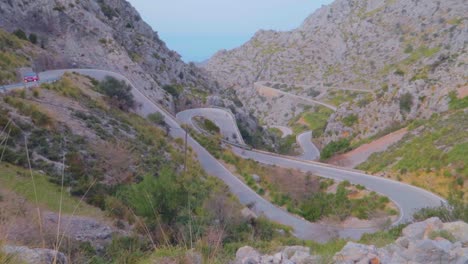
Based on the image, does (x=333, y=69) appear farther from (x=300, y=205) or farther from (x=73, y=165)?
(x=73, y=165)

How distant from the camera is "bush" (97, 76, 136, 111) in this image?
33438 mm

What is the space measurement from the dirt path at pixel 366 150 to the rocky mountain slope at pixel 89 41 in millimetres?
19109

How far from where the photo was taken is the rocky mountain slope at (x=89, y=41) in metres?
40.8

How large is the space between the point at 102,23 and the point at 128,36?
24.4 ft

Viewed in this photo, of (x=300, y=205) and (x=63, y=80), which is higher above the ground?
(x=63, y=80)

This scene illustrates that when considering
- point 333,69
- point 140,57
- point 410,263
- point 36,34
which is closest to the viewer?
point 410,263

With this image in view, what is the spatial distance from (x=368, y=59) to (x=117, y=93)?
71.7 metres

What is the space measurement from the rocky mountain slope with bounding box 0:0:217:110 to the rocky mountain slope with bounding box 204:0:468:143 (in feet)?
76.2

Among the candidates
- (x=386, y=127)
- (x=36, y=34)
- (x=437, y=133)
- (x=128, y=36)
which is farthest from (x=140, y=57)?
(x=437, y=133)

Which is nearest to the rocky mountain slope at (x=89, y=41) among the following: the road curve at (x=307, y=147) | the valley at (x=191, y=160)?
the valley at (x=191, y=160)

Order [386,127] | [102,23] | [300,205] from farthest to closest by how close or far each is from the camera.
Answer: [102,23] < [386,127] < [300,205]

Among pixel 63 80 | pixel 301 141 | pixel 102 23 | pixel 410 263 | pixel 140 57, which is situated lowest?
pixel 301 141

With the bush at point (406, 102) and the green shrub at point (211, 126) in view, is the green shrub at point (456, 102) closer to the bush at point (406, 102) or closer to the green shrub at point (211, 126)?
the bush at point (406, 102)

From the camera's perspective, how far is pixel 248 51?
130 meters
